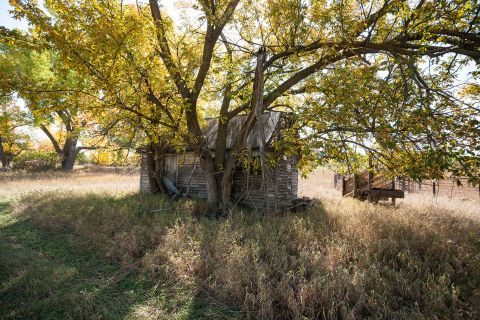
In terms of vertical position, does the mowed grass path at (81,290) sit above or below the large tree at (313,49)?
below

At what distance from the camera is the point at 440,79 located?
604 centimetres

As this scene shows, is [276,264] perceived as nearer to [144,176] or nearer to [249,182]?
[249,182]

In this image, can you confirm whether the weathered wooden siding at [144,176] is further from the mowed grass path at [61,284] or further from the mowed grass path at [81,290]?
the mowed grass path at [81,290]

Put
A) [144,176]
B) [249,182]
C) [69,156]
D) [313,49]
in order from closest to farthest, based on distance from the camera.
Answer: [313,49]
[249,182]
[144,176]
[69,156]

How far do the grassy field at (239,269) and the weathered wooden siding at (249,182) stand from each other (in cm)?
247

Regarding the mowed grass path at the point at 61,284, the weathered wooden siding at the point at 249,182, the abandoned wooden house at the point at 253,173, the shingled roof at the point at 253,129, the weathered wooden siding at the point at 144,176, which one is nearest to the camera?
the mowed grass path at the point at 61,284

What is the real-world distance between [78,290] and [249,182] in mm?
7644

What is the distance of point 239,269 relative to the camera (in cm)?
507

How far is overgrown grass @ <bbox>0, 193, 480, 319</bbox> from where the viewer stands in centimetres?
423

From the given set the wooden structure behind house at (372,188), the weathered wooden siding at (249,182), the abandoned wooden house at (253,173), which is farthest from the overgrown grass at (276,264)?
the wooden structure behind house at (372,188)

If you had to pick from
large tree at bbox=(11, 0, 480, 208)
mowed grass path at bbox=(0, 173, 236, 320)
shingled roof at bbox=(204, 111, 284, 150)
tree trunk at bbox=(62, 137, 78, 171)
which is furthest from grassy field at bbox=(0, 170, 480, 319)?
tree trunk at bbox=(62, 137, 78, 171)

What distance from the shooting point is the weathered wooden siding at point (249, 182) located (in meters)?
10.8

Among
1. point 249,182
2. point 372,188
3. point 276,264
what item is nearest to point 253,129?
point 249,182

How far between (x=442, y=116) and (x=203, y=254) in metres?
5.78
